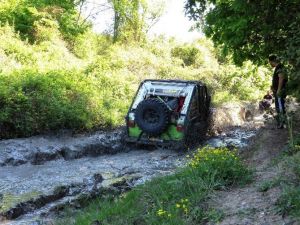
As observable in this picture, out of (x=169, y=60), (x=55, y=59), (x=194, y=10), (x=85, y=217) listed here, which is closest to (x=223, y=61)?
(x=169, y=60)

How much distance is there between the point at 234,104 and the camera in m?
18.2

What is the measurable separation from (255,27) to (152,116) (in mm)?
3810

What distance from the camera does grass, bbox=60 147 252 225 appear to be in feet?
17.4

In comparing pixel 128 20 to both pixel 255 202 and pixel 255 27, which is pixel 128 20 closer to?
pixel 255 27

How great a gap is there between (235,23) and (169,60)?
16.2 metres

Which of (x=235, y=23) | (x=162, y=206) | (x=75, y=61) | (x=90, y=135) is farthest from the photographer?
(x=75, y=61)

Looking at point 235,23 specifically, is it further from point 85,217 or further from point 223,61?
point 223,61

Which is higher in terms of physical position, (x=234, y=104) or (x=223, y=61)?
(x=223, y=61)

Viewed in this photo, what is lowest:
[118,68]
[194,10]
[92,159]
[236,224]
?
[92,159]

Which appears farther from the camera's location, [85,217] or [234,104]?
[234,104]

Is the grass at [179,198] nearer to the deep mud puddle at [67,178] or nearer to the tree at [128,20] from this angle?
the deep mud puddle at [67,178]

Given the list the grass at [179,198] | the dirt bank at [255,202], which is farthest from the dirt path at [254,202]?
the grass at [179,198]

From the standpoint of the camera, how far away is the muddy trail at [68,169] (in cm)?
762

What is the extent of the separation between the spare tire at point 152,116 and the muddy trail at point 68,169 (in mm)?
606
